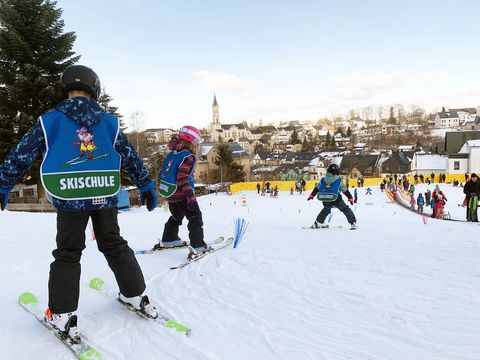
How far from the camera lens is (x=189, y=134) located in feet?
15.3

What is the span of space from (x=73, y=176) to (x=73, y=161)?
0.10 metres

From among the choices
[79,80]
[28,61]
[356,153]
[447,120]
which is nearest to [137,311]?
[79,80]

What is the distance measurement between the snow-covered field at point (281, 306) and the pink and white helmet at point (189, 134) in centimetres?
→ 157

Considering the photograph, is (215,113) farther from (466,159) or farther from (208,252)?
(208,252)

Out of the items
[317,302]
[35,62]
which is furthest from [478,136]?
[317,302]

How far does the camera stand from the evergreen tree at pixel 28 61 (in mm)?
17531

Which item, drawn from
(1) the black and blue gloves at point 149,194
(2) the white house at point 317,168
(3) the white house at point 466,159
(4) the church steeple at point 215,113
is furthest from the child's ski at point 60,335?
(4) the church steeple at point 215,113

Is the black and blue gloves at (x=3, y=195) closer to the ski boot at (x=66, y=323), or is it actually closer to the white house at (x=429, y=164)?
the ski boot at (x=66, y=323)

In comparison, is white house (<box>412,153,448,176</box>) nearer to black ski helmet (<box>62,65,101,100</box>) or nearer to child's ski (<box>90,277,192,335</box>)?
child's ski (<box>90,277,192,335</box>)

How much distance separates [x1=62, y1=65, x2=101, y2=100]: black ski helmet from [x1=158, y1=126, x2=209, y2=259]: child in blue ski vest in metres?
2.03

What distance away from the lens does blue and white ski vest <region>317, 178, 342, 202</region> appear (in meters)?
7.77

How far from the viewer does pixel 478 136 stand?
51875 millimetres

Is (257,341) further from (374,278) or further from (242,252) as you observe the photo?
(242,252)

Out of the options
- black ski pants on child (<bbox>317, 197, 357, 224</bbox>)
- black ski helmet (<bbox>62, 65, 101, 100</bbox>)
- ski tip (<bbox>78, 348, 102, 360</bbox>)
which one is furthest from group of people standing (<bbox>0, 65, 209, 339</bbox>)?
black ski pants on child (<bbox>317, 197, 357, 224</bbox>)
